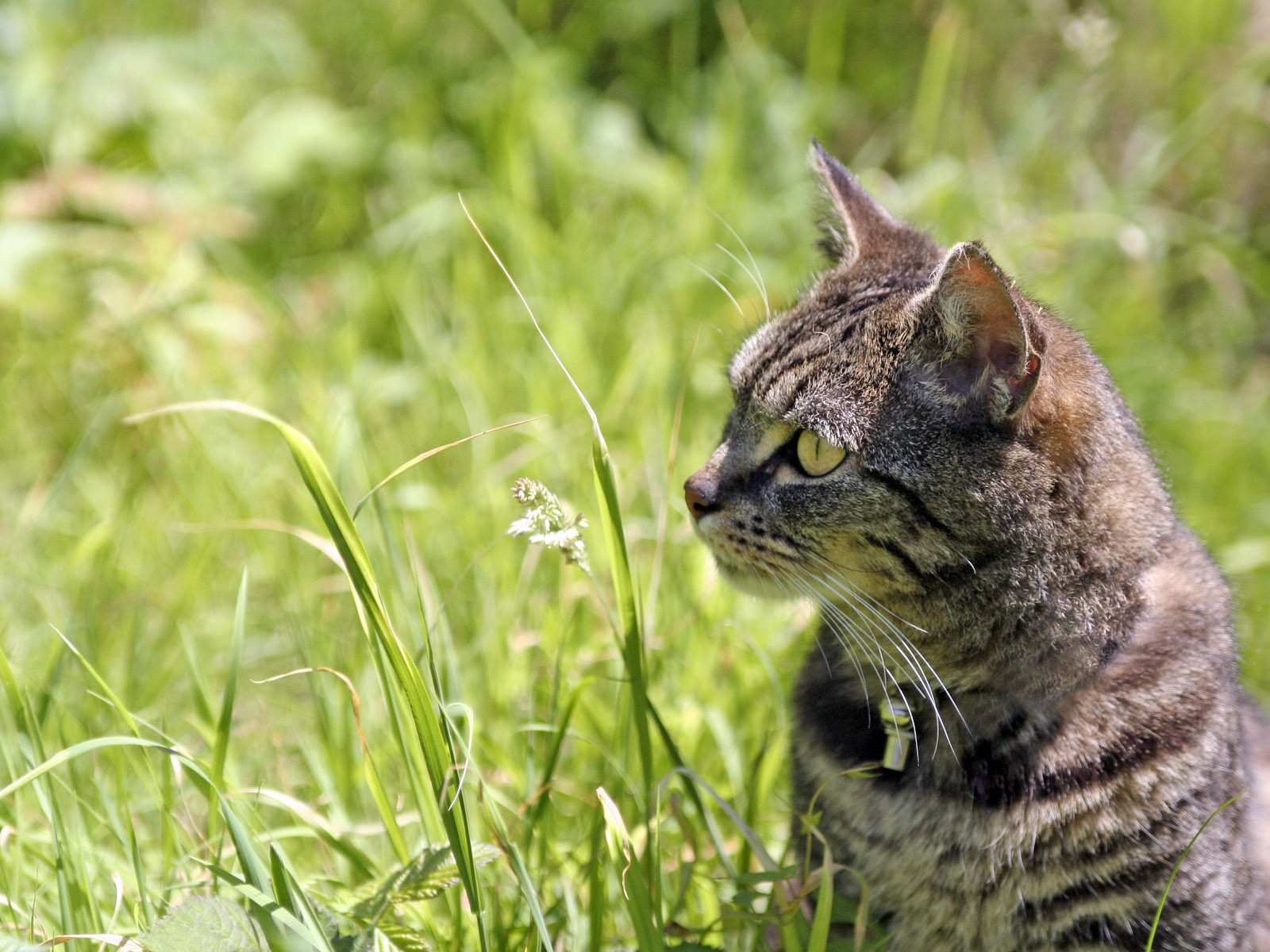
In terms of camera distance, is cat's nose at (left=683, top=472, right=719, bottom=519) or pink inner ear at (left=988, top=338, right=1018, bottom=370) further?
cat's nose at (left=683, top=472, right=719, bottom=519)

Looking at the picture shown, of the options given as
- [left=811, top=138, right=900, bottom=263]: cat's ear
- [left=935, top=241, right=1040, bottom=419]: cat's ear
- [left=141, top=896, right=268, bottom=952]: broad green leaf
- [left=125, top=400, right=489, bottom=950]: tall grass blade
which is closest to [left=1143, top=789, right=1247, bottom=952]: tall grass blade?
[left=935, top=241, right=1040, bottom=419]: cat's ear

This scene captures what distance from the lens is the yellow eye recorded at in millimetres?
1545

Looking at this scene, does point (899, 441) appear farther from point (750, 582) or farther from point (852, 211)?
point (852, 211)

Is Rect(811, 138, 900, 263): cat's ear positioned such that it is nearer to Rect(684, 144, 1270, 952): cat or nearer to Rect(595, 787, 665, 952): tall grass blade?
Rect(684, 144, 1270, 952): cat

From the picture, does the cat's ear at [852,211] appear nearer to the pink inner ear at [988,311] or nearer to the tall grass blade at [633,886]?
the pink inner ear at [988,311]

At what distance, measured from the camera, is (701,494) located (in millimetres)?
1640

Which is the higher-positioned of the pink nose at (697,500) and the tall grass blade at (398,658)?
the pink nose at (697,500)

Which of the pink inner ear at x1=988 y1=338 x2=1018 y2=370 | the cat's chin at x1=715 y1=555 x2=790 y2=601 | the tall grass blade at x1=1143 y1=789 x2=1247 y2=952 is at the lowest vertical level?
the tall grass blade at x1=1143 y1=789 x2=1247 y2=952

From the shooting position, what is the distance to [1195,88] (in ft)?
12.2

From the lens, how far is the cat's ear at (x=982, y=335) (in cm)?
138

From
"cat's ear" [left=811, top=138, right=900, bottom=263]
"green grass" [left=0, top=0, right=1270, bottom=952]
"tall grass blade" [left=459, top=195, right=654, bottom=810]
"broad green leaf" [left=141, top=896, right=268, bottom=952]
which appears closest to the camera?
"broad green leaf" [left=141, top=896, right=268, bottom=952]

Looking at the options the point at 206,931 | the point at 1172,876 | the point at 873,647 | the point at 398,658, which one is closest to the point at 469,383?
the point at 873,647

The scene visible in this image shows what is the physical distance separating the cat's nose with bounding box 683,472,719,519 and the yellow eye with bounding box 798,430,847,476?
0.14m

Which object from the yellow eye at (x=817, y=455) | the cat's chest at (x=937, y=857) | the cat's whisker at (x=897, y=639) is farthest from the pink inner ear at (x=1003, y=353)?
the cat's chest at (x=937, y=857)
